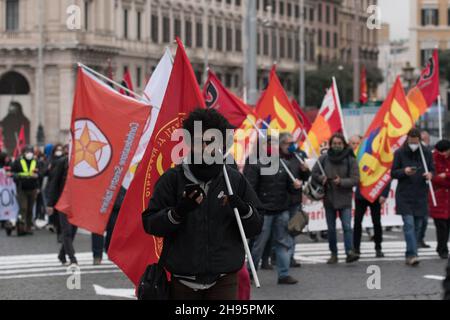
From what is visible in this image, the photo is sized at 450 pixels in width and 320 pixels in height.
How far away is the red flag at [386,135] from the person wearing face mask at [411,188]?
1.77 metres

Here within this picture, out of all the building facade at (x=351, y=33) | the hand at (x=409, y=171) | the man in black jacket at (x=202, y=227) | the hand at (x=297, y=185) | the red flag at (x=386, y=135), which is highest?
the building facade at (x=351, y=33)

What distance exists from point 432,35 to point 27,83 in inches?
1286

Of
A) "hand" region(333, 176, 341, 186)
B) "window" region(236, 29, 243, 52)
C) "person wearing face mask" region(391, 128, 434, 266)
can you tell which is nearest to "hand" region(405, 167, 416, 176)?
"person wearing face mask" region(391, 128, 434, 266)

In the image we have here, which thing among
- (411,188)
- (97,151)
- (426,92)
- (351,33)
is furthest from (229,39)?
(97,151)

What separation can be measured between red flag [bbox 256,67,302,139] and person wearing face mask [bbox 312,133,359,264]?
3168mm

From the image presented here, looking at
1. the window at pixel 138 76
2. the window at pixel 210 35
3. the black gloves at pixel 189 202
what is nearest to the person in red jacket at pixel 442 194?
the black gloves at pixel 189 202

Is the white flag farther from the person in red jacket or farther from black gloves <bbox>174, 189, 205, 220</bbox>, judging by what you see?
the person in red jacket

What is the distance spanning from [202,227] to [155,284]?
1.29 ft

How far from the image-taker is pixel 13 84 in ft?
232

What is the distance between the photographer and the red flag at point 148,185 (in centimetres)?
880

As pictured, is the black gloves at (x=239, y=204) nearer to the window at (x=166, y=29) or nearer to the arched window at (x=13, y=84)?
the arched window at (x=13, y=84)

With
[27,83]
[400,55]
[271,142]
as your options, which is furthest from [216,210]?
[400,55]

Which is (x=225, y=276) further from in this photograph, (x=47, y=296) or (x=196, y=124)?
(x=47, y=296)

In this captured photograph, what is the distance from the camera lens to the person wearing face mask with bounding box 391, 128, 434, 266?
15367 millimetres
